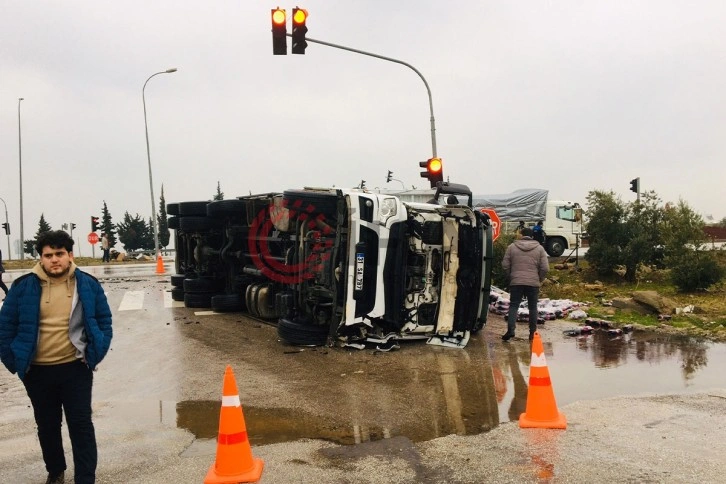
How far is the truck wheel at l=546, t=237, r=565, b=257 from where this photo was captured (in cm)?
2722

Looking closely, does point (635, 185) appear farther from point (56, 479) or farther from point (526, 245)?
point (56, 479)

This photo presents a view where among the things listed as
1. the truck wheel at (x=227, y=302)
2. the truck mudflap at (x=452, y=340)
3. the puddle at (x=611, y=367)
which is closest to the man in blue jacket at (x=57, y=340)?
the puddle at (x=611, y=367)

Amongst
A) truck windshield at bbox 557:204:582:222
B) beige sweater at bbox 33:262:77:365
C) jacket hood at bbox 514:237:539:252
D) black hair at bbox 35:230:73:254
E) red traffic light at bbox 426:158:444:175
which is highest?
red traffic light at bbox 426:158:444:175

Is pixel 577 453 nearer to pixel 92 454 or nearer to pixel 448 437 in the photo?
pixel 448 437

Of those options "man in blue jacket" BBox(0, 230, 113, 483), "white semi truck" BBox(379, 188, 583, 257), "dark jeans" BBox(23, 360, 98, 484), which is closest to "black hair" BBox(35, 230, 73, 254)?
"man in blue jacket" BBox(0, 230, 113, 483)

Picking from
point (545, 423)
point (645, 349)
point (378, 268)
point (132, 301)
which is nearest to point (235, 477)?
point (545, 423)

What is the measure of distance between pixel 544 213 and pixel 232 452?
2693 centimetres

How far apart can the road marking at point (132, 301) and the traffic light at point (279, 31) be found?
5867 mm

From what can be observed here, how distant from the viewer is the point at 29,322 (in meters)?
3.74

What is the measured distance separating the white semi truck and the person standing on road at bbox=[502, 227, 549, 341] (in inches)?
702

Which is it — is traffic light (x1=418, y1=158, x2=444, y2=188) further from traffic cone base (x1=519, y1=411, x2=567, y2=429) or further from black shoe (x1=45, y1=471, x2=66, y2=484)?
black shoe (x1=45, y1=471, x2=66, y2=484)

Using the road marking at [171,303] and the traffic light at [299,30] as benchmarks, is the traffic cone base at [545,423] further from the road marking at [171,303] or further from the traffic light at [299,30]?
the traffic light at [299,30]

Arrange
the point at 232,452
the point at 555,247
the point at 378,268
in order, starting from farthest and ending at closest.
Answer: the point at 555,247, the point at 378,268, the point at 232,452

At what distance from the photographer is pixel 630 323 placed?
31.8 ft
